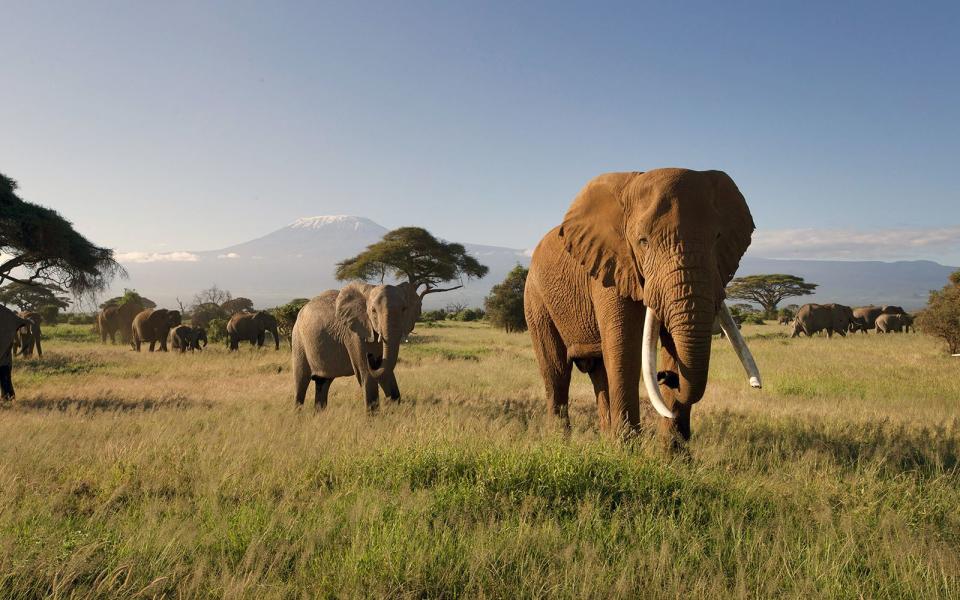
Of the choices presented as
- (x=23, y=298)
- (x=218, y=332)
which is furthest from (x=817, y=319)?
(x=23, y=298)

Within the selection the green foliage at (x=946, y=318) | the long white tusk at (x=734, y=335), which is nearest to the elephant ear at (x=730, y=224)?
the long white tusk at (x=734, y=335)

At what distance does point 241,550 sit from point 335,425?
3700 mm

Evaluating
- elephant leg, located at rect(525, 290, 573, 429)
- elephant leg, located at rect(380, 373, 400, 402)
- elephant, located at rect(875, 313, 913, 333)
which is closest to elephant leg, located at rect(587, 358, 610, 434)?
elephant leg, located at rect(525, 290, 573, 429)

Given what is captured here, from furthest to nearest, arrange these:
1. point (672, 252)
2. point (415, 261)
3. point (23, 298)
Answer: point (23, 298) → point (415, 261) → point (672, 252)

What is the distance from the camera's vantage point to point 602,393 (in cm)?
623

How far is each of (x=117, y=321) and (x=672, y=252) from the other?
34418mm

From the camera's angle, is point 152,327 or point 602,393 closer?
point 602,393

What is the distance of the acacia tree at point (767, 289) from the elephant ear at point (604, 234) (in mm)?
62467

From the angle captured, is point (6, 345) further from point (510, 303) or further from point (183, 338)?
point (510, 303)

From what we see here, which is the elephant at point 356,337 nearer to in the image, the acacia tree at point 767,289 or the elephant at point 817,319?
the elephant at point 817,319

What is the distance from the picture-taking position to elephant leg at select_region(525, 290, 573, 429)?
23.6 feet

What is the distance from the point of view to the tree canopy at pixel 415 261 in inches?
1409

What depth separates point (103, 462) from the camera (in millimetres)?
5328

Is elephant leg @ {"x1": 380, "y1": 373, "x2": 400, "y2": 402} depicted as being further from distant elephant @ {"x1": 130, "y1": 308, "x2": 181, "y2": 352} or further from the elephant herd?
the elephant herd
